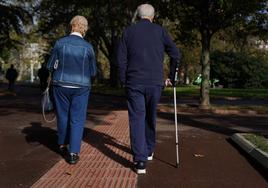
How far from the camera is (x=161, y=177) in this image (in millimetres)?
6629

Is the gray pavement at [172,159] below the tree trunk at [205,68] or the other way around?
below

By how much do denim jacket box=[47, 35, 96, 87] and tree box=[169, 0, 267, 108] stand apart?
12.2 m

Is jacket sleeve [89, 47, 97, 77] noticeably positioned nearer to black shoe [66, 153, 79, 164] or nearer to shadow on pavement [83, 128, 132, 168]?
black shoe [66, 153, 79, 164]

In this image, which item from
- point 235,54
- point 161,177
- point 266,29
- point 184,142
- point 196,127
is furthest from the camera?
point 235,54

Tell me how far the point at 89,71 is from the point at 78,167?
128 centimetres

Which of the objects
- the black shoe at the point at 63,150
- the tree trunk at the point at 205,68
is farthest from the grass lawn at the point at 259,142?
the tree trunk at the point at 205,68

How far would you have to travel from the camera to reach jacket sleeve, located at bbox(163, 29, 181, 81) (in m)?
7.15

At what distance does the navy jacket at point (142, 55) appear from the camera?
696 cm

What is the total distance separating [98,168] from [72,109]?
943 mm

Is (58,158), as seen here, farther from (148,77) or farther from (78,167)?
(148,77)

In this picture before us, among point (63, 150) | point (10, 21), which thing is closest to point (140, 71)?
point (63, 150)

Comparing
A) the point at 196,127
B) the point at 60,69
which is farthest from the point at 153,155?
the point at 196,127

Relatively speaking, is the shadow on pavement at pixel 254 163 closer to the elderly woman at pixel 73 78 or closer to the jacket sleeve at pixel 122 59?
the jacket sleeve at pixel 122 59

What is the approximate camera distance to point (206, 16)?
2031cm
